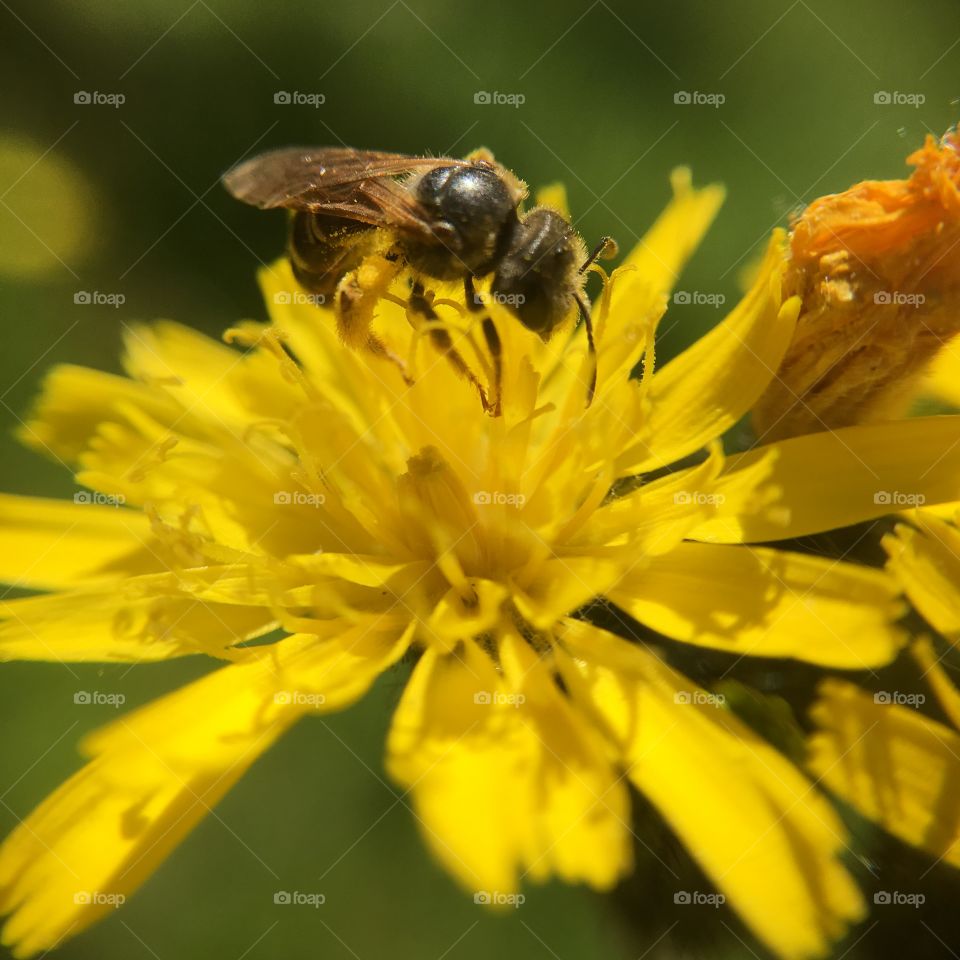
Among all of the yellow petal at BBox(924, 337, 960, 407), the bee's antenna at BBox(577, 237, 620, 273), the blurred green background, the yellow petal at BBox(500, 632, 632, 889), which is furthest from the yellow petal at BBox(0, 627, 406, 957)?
the yellow petal at BBox(924, 337, 960, 407)

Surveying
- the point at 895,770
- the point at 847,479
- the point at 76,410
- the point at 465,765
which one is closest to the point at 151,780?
the point at 465,765

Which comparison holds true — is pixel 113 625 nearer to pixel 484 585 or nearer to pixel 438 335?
pixel 484 585

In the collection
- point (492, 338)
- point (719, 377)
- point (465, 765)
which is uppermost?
point (719, 377)

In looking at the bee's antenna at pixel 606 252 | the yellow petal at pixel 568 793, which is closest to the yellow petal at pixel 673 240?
the bee's antenna at pixel 606 252

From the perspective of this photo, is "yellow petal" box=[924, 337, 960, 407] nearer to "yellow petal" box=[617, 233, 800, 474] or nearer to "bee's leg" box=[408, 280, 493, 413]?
"yellow petal" box=[617, 233, 800, 474]

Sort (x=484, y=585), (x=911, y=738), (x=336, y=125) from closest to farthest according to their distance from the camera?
(x=911, y=738) → (x=484, y=585) → (x=336, y=125)

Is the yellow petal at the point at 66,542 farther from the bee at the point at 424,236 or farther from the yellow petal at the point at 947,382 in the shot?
the yellow petal at the point at 947,382
